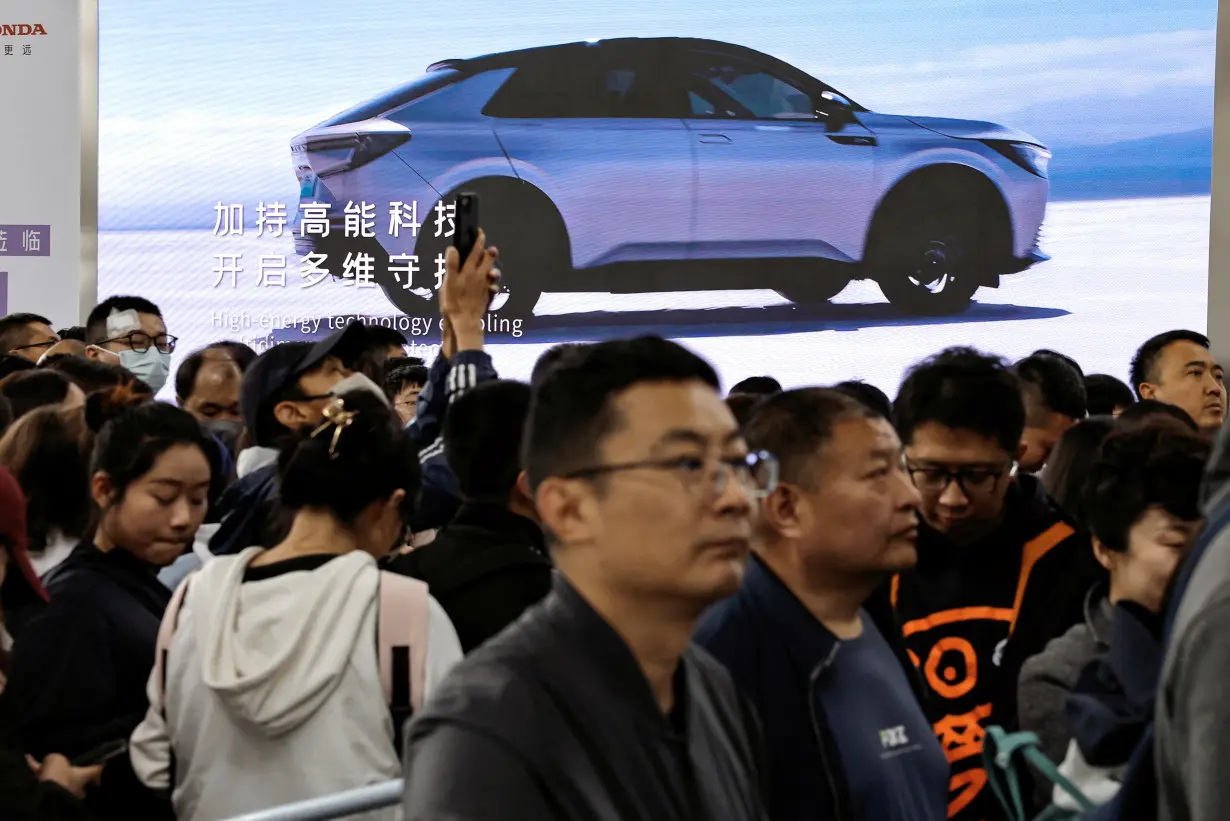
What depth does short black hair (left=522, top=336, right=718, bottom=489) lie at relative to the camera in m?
1.50

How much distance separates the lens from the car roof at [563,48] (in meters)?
7.71

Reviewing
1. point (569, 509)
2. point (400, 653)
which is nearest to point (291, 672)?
point (400, 653)

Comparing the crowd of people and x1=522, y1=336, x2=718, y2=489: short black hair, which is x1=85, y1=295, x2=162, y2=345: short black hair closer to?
the crowd of people

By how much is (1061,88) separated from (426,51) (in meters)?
3.24

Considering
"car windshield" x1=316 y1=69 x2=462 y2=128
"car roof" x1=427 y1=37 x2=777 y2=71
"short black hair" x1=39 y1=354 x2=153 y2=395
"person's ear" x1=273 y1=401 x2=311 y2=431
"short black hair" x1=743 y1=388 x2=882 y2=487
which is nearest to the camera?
"short black hair" x1=743 y1=388 x2=882 y2=487

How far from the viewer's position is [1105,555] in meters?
2.36

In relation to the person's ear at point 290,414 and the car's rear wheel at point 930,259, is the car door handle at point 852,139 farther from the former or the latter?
the person's ear at point 290,414

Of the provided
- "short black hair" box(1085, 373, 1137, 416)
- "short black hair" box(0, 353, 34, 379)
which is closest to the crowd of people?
"short black hair" box(0, 353, 34, 379)

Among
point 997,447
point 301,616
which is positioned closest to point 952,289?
point 997,447

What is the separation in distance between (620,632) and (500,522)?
1.24m

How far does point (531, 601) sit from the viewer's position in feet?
8.51

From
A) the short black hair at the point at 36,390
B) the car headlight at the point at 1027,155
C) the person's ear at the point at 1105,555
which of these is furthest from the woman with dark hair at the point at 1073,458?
the car headlight at the point at 1027,155

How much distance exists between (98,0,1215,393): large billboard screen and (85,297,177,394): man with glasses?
1.90m

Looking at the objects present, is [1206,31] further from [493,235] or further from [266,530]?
[266,530]
